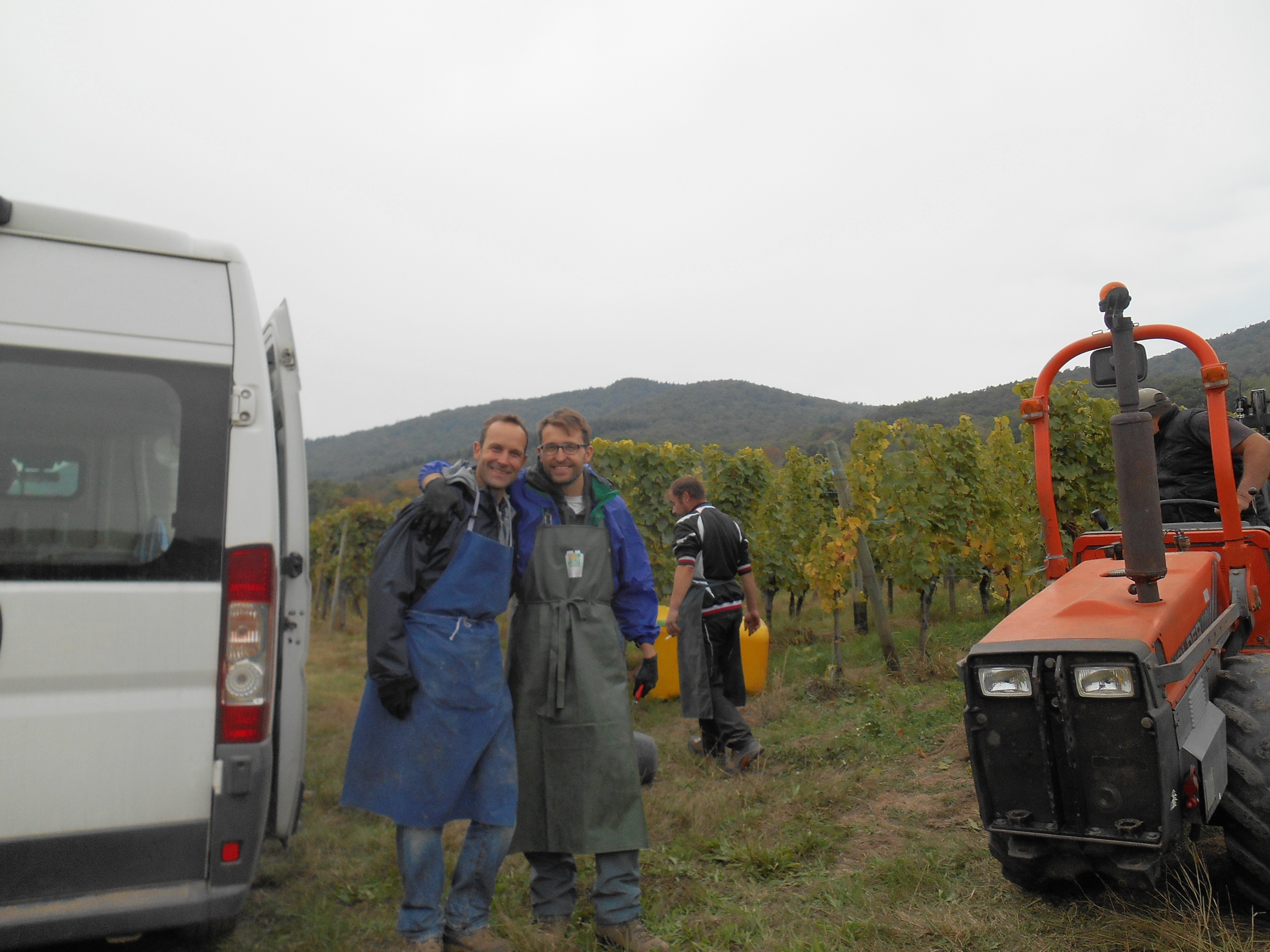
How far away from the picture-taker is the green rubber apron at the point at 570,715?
302 cm

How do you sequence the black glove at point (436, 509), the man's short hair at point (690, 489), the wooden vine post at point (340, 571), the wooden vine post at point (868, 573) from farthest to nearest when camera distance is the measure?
the wooden vine post at point (340, 571)
the wooden vine post at point (868, 573)
the man's short hair at point (690, 489)
the black glove at point (436, 509)

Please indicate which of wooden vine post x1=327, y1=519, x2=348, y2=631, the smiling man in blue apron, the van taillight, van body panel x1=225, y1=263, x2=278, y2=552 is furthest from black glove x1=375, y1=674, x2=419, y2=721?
wooden vine post x1=327, y1=519, x2=348, y2=631

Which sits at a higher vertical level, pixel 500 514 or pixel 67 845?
pixel 500 514

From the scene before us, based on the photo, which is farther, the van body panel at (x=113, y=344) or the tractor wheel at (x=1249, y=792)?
the tractor wheel at (x=1249, y=792)

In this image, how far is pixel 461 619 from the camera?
9.46ft

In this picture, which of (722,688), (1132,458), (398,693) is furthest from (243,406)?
(722,688)

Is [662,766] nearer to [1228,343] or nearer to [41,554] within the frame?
[41,554]

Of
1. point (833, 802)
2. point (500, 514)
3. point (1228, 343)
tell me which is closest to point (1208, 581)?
point (833, 802)

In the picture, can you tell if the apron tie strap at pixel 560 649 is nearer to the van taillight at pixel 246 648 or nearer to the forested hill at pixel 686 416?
the van taillight at pixel 246 648

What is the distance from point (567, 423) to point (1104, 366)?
1.90 meters

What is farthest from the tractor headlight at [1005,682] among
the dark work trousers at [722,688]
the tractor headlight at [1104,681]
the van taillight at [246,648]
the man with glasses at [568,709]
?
the dark work trousers at [722,688]

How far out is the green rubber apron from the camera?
3.02m

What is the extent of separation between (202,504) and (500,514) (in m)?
1.01

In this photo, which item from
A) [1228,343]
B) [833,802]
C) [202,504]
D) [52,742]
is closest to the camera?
[52,742]
